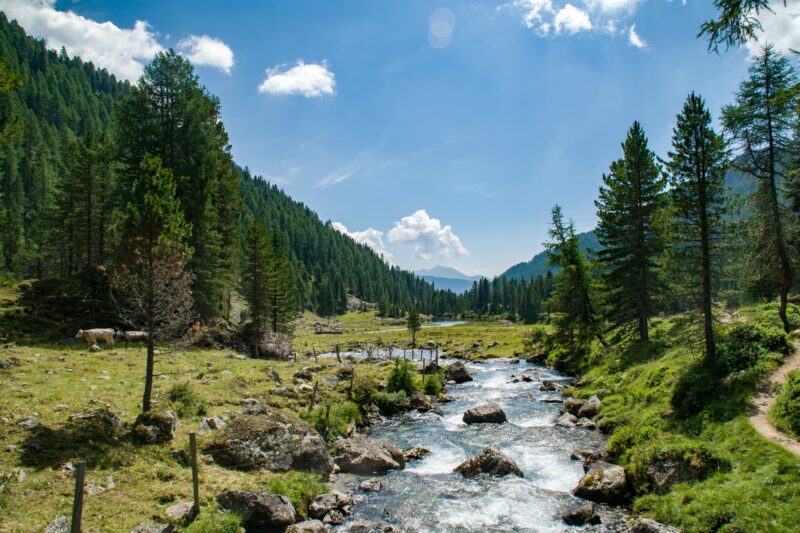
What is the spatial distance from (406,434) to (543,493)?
1140cm

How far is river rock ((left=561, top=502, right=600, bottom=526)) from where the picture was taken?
15.4 meters

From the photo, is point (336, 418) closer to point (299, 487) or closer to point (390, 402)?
point (390, 402)

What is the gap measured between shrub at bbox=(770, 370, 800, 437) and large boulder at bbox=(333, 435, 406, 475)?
16.9 metres

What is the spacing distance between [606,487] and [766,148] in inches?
1029

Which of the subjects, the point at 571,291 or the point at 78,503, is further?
the point at 571,291

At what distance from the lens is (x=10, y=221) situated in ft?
294

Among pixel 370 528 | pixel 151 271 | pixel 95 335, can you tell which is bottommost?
pixel 370 528

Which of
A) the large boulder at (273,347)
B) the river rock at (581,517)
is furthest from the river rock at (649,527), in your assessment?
the large boulder at (273,347)

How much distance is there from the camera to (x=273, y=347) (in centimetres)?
4722

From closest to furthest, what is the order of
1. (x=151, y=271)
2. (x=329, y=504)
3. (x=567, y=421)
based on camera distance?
(x=329, y=504)
(x=151, y=271)
(x=567, y=421)

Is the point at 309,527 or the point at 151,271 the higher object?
the point at 151,271

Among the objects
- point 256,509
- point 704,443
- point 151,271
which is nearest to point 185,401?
point 151,271

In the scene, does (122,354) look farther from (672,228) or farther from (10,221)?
(10,221)

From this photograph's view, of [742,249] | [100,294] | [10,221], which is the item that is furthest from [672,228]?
[10,221]
